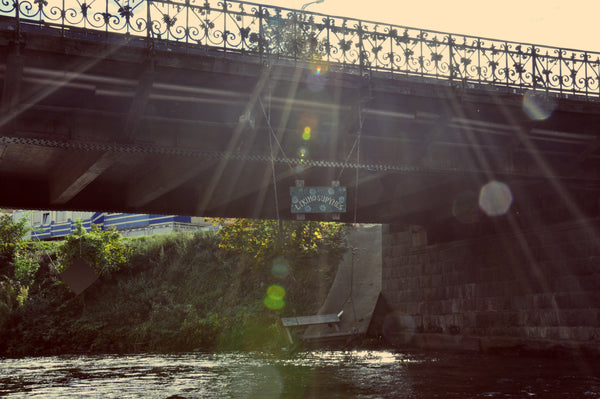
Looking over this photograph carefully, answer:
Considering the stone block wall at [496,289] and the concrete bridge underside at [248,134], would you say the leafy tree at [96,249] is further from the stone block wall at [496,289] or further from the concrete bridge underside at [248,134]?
the stone block wall at [496,289]

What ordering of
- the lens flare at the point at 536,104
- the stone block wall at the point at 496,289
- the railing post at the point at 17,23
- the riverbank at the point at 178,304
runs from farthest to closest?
the riverbank at the point at 178,304
the stone block wall at the point at 496,289
the lens flare at the point at 536,104
the railing post at the point at 17,23

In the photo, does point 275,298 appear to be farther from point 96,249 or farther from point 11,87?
point 11,87

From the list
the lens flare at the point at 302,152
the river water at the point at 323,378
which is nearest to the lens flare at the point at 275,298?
the river water at the point at 323,378

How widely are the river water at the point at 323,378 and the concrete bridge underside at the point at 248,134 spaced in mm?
4412

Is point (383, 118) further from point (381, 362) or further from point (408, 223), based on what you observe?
point (408, 223)

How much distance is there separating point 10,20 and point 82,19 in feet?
3.90

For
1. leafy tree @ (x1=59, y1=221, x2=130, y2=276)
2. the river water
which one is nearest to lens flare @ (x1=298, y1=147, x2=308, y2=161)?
the river water

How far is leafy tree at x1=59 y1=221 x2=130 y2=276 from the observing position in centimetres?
3200

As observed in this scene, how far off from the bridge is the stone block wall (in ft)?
3.16

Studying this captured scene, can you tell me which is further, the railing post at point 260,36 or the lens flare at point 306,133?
the lens flare at point 306,133

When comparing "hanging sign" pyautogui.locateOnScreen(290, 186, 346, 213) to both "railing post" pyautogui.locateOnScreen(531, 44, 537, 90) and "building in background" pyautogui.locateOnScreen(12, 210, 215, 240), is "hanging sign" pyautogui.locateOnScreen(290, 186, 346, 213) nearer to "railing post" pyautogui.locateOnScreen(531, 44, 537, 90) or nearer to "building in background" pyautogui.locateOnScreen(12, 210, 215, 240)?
"railing post" pyautogui.locateOnScreen(531, 44, 537, 90)

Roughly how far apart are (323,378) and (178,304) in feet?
60.3

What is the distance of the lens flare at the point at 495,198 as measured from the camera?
710 inches

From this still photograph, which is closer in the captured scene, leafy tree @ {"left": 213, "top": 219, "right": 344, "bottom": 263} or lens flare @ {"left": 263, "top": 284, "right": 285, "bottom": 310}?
leafy tree @ {"left": 213, "top": 219, "right": 344, "bottom": 263}
